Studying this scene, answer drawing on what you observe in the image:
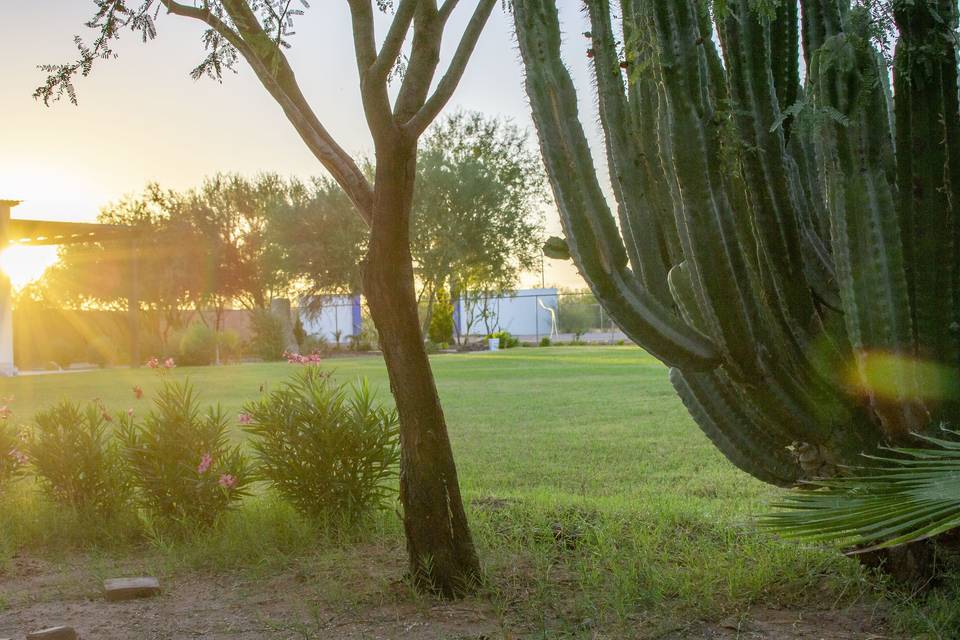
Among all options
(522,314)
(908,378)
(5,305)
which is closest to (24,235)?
(5,305)

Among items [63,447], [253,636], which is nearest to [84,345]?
[63,447]

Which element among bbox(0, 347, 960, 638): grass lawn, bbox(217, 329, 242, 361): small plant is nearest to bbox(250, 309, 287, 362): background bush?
bbox(217, 329, 242, 361): small plant

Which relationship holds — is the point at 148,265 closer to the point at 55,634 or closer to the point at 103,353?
the point at 103,353

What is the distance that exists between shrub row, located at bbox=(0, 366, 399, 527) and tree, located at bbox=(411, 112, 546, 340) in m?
26.1

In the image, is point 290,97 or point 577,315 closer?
point 290,97

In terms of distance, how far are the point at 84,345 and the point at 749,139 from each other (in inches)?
1194

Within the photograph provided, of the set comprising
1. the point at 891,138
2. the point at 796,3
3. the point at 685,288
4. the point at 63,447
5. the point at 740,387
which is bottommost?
the point at 63,447

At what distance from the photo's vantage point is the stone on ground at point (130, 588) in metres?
4.06

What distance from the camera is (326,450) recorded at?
493 cm

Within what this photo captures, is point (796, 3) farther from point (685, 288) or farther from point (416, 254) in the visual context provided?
point (416, 254)

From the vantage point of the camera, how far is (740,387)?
3.54 meters

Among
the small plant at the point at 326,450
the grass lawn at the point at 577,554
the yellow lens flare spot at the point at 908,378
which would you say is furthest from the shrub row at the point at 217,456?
the yellow lens flare spot at the point at 908,378

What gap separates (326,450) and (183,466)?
3.18ft

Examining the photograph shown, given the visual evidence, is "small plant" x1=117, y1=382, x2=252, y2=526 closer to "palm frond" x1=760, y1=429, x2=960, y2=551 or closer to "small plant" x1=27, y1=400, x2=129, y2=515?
"small plant" x1=27, y1=400, x2=129, y2=515
